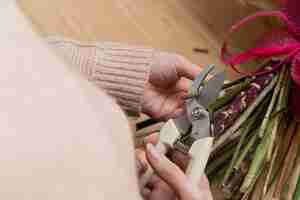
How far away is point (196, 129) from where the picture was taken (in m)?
0.53

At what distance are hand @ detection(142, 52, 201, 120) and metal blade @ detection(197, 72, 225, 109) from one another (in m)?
0.11

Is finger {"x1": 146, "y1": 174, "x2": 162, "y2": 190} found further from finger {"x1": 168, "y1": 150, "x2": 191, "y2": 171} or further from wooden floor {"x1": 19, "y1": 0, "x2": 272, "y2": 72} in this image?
wooden floor {"x1": 19, "y1": 0, "x2": 272, "y2": 72}

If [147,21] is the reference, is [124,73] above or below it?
below

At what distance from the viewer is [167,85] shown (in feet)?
2.33

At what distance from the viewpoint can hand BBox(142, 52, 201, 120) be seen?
0.68 m

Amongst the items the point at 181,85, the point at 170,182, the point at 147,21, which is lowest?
the point at 170,182

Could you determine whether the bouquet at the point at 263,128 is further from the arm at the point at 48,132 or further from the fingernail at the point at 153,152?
the arm at the point at 48,132

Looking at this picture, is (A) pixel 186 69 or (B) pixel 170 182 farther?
(A) pixel 186 69

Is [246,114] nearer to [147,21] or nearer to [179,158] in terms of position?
[179,158]

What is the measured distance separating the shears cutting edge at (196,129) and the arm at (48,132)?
0.59 feet

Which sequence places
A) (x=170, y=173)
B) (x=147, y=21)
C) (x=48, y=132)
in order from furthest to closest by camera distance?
(x=147, y=21), (x=170, y=173), (x=48, y=132)

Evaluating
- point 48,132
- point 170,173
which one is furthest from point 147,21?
point 48,132

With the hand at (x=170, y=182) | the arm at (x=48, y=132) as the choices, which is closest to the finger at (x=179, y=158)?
the hand at (x=170, y=182)

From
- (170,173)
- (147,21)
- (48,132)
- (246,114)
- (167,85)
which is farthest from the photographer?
(147,21)
